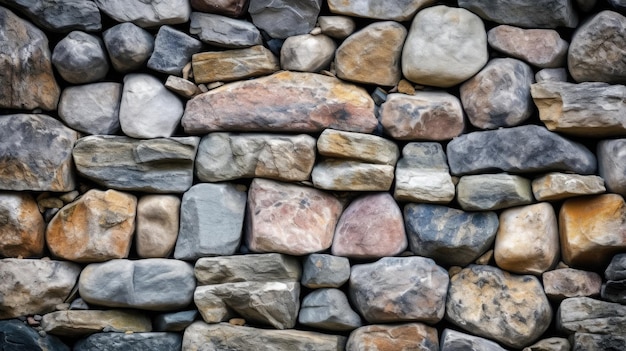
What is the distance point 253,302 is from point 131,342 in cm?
47

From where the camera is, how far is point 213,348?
222 cm

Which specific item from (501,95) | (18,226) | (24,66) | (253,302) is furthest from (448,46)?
(18,226)

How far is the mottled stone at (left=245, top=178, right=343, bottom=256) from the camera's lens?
2.21 meters

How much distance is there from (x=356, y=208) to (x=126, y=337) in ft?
3.08

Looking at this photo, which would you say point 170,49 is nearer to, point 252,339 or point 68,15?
point 68,15

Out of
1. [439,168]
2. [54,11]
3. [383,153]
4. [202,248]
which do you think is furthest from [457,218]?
[54,11]

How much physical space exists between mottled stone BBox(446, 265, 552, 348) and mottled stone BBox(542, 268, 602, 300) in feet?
0.11

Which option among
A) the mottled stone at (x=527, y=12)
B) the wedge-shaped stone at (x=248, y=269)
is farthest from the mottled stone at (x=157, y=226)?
the mottled stone at (x=527, y=12)

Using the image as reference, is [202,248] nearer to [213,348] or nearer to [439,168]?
[213,348]

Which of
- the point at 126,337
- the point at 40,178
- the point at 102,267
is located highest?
the point at 40,178

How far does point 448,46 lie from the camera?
86.2 inches

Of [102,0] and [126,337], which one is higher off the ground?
[102,0]

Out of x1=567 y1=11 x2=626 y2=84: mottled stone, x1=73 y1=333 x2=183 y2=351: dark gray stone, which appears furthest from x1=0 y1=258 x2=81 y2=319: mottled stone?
x1=567 y1=11 x2=626 y2=84: mottled stone

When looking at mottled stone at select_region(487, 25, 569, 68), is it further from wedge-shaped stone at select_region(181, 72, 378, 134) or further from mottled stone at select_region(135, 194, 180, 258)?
mottled stone at select_region(135, 194, 180, 258)
